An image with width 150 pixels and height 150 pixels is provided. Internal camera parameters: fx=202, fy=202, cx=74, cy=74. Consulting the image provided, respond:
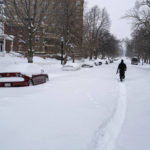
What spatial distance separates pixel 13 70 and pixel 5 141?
A: 7.51 metres

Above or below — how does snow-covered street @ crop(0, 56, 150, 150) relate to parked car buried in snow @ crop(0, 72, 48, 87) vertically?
below

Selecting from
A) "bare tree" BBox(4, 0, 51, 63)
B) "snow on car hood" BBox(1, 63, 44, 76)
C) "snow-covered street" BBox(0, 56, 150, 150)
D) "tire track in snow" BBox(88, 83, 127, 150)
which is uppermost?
→ "bare tree" BBox(4, 0, 51, 63)

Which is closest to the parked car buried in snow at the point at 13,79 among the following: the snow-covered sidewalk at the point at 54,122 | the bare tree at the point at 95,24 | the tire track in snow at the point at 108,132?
the snow-covered sidewalk at the point at 54,122

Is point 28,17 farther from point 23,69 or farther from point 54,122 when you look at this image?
point 54,122

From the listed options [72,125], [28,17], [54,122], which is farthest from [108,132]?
[28,17]

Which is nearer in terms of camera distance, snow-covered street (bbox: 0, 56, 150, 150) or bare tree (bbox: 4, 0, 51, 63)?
snow-covered street (bbox: 0, 56, 150, 150)

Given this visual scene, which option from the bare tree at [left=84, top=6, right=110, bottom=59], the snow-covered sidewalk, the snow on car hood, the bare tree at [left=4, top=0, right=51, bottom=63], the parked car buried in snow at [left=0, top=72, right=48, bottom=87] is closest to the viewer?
the snow-covered sidewalk

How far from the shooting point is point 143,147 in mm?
4090

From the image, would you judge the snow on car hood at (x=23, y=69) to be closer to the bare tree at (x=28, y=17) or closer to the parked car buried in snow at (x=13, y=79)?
the parked car buried in snow at (x=13, y=79)

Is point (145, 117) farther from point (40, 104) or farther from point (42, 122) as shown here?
point (40, 104)

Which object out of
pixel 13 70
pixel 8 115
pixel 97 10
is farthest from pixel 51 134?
pixel 97 10

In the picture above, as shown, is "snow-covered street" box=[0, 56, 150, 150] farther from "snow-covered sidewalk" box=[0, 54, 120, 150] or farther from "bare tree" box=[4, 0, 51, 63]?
"bare tree" box=[4, 0, 51, 63]

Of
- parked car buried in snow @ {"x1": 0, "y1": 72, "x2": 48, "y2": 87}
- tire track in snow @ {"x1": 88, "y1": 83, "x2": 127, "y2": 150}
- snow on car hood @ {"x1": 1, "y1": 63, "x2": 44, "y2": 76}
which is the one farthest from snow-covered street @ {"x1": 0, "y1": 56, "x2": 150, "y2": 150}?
snow on car hood @ {"x1": 1, "y1": 63, "x2": 44, "y2": 76}

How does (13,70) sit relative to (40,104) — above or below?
above
